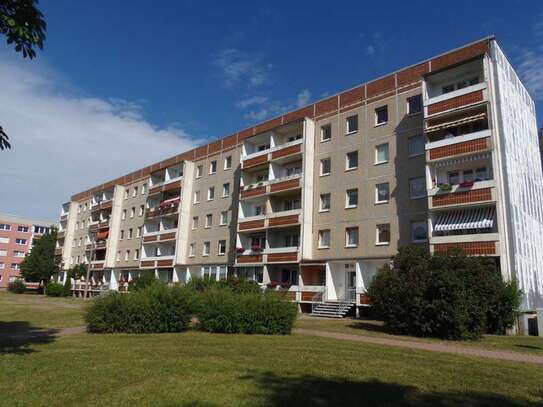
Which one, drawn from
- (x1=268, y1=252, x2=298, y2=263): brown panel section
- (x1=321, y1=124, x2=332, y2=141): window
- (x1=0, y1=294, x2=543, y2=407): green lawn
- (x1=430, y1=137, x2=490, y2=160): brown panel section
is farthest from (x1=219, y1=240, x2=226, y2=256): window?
(x1=0, y1=294, x2=543, y2=407): green lawn

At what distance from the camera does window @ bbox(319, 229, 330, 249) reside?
108ft

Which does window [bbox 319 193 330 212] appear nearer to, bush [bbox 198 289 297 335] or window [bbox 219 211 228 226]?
window [bbox 219 211 228 226]

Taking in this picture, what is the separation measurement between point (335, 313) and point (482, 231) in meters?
9.92

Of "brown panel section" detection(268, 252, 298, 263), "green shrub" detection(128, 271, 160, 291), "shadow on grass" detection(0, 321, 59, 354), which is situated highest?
"brown panel section" detection(268, 252, 298, 263)

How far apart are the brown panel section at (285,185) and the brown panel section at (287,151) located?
7.70ft

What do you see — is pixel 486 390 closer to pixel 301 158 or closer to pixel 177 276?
pixel 301 158

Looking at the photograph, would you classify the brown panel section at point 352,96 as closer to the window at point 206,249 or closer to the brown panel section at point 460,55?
the brown panel section at point 460,55

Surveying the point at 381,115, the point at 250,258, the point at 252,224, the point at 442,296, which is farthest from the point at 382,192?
the point at 442,296

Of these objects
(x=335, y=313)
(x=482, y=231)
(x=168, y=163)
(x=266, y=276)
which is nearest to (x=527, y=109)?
(x=482, y=231)

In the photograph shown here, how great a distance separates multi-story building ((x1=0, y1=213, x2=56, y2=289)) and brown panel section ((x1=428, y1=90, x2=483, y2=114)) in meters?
90.0

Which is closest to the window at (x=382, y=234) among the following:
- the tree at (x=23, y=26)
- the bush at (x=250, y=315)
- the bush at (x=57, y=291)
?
the bush at (x=250, y=315)

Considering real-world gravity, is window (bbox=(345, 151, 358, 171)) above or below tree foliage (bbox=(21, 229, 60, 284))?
above

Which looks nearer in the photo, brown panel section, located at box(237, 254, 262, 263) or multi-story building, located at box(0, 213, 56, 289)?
brown panel section, located at box(237, 254, 262, 263)

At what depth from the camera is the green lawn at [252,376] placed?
7.20m
